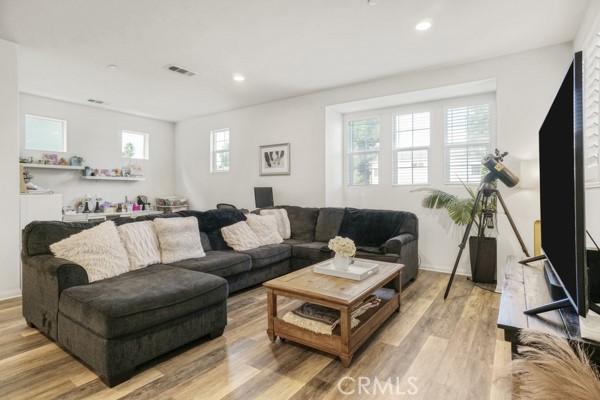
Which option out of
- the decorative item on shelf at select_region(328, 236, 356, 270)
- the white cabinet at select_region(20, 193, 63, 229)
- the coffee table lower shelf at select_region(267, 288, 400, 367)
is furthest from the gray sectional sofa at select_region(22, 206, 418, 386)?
the white cabinet at select_region(20, 193, 63, 229)

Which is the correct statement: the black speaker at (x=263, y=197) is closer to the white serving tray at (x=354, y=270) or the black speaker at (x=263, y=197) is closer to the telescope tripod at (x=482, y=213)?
the white serving tray at (x=354, y=270)

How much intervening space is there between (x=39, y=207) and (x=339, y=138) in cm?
418

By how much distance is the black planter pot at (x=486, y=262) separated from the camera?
3795 millimetres

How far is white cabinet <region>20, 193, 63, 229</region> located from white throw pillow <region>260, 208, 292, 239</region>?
101 inches

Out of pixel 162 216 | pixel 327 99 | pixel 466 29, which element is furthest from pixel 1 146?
pixel 466 29

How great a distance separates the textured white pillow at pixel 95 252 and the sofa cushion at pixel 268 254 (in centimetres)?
130

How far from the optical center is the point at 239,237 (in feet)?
12.4

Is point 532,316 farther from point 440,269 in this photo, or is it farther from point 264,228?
point 440,269

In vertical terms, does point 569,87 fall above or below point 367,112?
below

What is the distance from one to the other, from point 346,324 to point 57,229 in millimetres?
2388

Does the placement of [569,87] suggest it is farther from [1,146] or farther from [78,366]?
[1,146]

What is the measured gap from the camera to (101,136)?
6.06 meters

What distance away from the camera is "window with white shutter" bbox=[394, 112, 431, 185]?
458cm

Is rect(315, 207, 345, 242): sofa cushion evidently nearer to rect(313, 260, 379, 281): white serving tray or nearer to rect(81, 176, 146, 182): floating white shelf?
rect(313, 260, 379, 281): white serving tray
